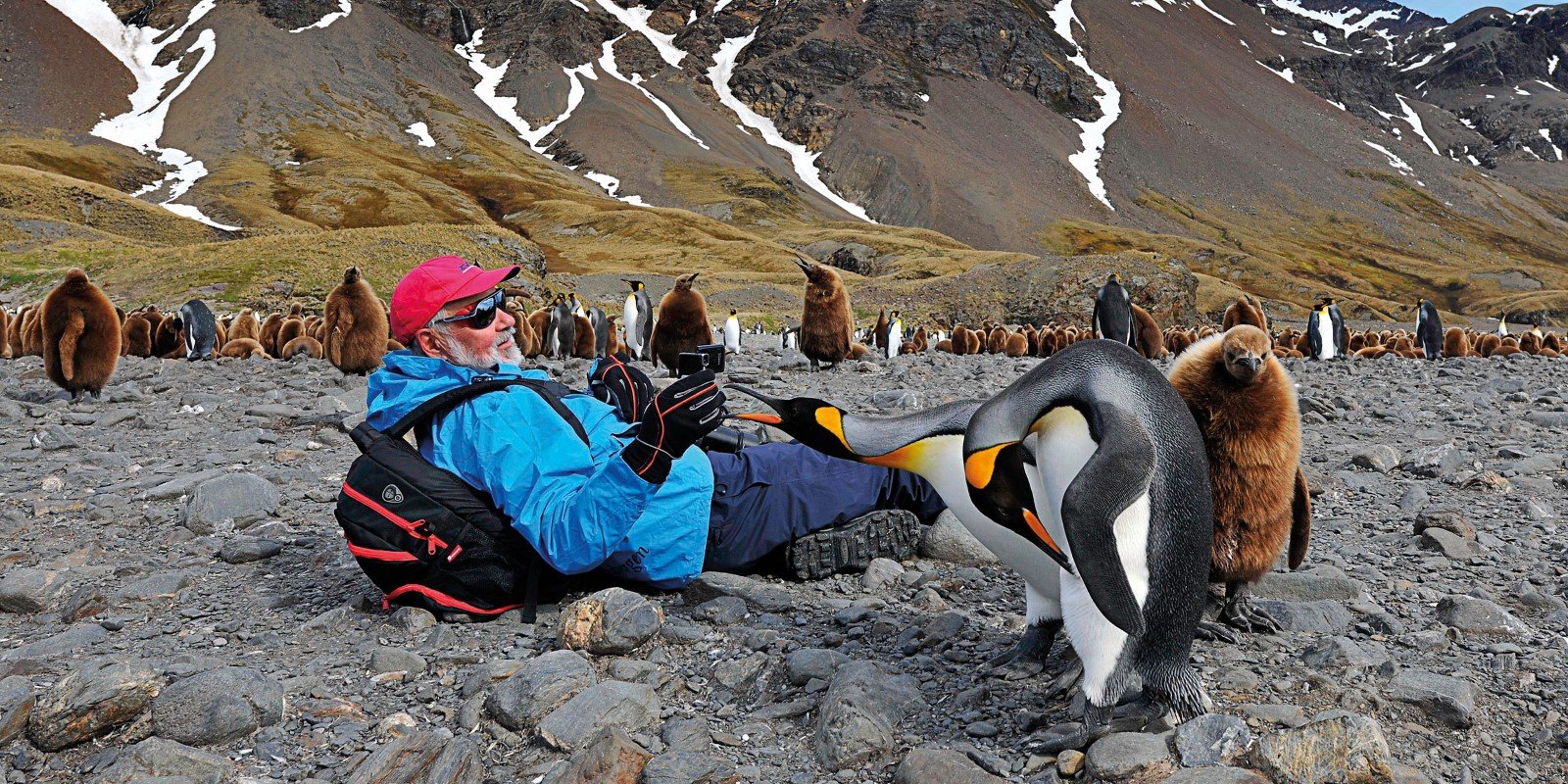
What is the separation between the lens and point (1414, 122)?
159125mm

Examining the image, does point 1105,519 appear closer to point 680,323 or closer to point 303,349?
point 680,323

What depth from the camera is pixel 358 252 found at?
79.4ft

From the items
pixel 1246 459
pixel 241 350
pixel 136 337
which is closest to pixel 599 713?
pixel 1246 459

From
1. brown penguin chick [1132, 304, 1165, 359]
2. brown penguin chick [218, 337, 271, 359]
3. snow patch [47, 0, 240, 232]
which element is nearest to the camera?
brown penguin chick [218, 337, 271, 359]

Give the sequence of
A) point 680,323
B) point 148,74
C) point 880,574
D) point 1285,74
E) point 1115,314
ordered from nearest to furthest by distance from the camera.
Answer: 1. point 880,574
2. point 680,323
3. point 1115,314
4. point 148,74
5. point 1285,74

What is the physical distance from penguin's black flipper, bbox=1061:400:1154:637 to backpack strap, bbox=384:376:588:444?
1.65m

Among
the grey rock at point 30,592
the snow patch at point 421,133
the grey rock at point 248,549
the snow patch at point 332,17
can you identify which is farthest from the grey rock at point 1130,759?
the snow patch at point 332,17

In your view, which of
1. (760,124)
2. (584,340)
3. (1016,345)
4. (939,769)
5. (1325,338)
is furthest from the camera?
(760,124)

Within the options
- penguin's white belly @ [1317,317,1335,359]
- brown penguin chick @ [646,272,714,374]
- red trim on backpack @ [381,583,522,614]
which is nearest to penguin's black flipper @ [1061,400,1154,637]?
red trim on backpack @ [381,583,522,614]

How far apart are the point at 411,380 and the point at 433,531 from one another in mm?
549

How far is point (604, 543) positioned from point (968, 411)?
115cm

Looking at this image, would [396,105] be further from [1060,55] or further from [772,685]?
[772,685]

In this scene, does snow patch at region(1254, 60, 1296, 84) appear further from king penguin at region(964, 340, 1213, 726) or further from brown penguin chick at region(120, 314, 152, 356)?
king penguin at region(964, 340, 1213, 726)

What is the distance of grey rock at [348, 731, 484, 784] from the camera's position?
2.00m
